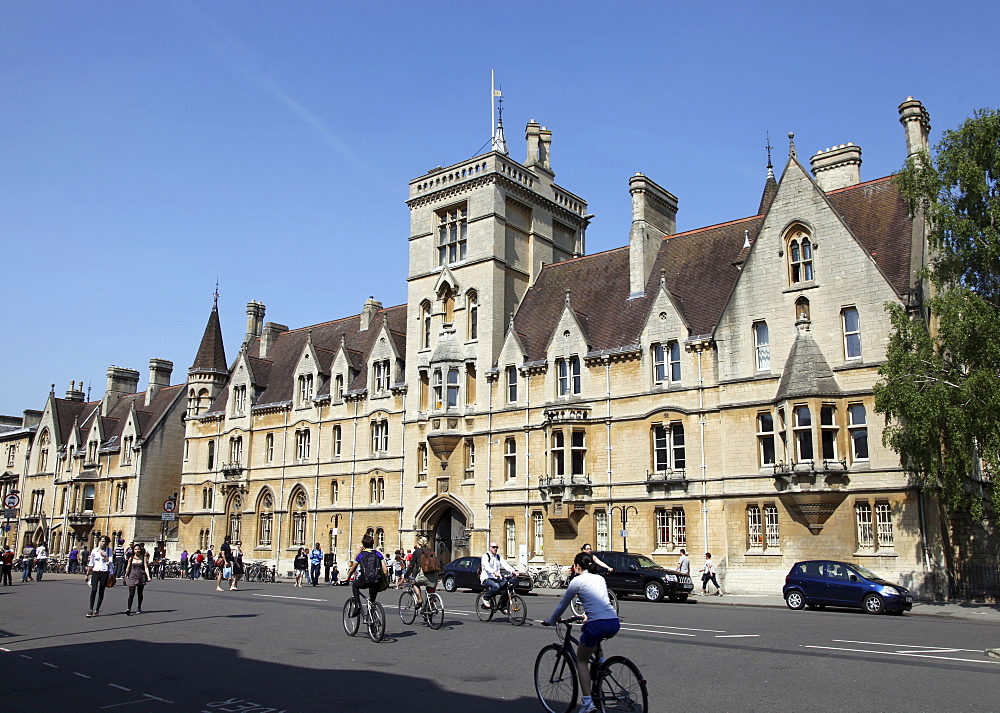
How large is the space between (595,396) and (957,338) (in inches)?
652

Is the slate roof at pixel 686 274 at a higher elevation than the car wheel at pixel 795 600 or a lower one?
higher

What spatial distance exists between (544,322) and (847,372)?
15792 mm

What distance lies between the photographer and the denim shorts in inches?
375

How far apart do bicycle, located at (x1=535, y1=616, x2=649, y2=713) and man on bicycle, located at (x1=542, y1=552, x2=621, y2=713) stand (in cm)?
14

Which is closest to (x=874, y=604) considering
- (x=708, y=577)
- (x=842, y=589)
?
(x=842, y=589)

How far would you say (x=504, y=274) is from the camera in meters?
44.8

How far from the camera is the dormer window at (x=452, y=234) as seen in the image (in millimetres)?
46188

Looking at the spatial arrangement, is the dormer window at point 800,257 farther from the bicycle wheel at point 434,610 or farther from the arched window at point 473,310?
the bicycle wheel at point 434,610

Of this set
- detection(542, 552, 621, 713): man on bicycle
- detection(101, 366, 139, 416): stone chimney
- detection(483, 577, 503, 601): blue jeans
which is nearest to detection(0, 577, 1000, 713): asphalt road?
detection(483, 577, 503, 601): blue jeans

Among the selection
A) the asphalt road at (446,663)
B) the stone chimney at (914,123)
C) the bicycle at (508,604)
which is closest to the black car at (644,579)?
the asphalt road at (446,663)

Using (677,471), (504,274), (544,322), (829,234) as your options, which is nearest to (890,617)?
(677,471)

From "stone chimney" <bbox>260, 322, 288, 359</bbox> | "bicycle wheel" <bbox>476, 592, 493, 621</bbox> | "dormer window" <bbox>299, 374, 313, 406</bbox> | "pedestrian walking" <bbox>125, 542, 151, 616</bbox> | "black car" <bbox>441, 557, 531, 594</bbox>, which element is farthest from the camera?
"stone chimney" <bbox>260, 322, 288, 359</bbox>

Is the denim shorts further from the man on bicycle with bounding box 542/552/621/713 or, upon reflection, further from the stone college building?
the stone college building

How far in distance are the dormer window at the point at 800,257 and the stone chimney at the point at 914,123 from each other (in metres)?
5.38
